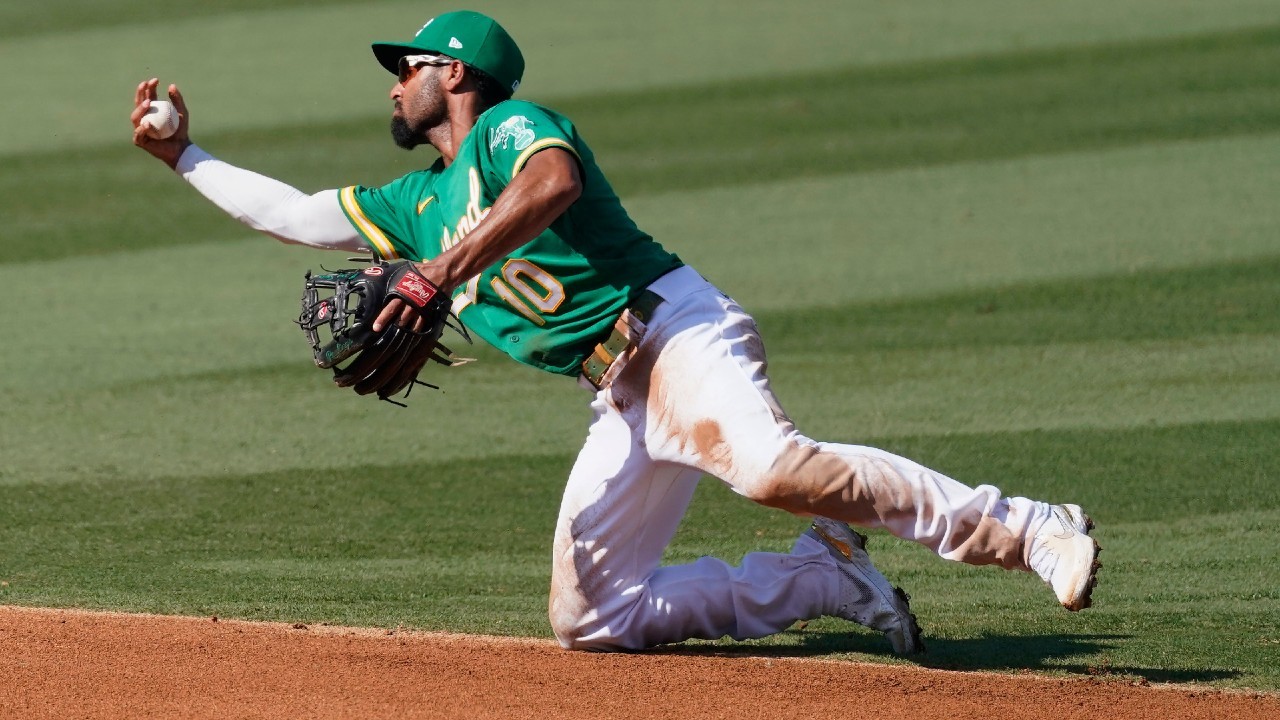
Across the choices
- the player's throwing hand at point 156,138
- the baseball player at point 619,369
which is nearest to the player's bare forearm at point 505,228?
the baseball player at point 619,369

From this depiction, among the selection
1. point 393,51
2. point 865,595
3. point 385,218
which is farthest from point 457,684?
point 393,51

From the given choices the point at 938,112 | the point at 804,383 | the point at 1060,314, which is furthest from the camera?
the point at 938,112

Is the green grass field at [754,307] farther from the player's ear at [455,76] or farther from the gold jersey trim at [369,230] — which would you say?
the player's ear at [455,76]

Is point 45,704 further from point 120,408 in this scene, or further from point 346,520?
point 120,408

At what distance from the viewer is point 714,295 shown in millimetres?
4793

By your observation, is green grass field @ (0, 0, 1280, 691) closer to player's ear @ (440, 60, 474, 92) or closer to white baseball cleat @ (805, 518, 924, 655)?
white baseball cleat @ (805, 518, 924, 655)

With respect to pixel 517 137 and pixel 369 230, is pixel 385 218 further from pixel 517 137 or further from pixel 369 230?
pixel 517 137

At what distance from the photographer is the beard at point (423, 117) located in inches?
199

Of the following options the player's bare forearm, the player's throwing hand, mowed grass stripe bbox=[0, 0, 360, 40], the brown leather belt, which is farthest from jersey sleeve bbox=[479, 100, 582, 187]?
mowed grass stripe bbox=[0, 0, 360, 40]

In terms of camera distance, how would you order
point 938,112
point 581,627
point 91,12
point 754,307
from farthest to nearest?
1. point 91,12
2. point 938,112
3. point 754,307
4. point 581,627

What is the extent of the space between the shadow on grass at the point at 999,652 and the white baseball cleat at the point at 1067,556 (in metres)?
A: 0.50

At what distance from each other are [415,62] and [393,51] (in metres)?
0.20

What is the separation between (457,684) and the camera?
171 inches

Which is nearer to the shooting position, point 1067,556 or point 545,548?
point 1067,556
